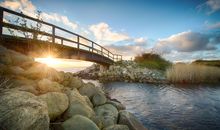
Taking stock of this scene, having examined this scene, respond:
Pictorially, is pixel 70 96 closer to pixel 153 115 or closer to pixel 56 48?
pixel 153 115

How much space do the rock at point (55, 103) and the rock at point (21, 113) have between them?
2.95 feet

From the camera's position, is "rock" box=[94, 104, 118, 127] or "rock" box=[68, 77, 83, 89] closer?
"rock" box=[94, 104, 118, 127]

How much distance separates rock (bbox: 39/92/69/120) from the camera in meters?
3.63

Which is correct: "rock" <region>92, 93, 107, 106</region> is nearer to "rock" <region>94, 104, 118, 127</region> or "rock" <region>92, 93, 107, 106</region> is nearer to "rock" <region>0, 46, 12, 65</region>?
"rock" <region>94, 104, 118, 127</region>

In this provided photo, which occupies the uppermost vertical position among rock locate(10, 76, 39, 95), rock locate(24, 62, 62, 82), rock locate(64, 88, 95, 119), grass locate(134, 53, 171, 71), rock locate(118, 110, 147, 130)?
grass locate(134, 53, 171, 71)

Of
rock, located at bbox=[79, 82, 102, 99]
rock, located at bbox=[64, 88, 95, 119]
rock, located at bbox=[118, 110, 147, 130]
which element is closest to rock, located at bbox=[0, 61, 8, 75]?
rock, located at bbox=[64, 88, 95, 119]

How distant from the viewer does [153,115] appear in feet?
23.7

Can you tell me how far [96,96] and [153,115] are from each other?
2.95 metres

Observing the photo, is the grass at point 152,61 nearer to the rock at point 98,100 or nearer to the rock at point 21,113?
the rock at point 98,100

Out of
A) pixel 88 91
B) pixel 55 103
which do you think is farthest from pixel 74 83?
pixel 55 103

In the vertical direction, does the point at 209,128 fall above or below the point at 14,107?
below

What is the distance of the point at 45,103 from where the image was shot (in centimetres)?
293

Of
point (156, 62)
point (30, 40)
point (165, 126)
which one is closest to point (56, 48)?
point (30, 40)

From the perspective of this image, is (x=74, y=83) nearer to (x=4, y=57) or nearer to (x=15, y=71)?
(x=15, y=71)
